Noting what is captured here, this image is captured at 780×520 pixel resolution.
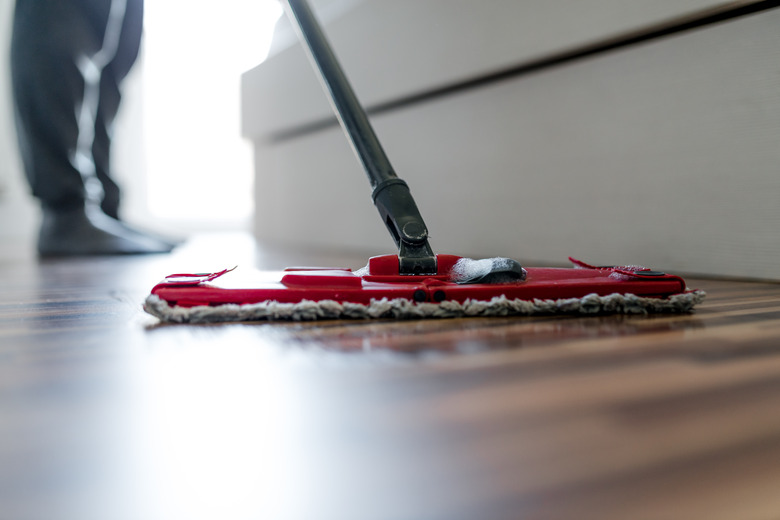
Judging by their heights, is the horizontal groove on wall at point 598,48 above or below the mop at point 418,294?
above

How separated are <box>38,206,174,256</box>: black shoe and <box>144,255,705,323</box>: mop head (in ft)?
3.34

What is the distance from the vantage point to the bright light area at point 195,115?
3506 mm

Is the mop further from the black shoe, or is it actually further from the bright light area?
the bright light area

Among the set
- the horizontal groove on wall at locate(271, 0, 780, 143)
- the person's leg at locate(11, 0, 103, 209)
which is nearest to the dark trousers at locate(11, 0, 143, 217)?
the person's leg at locate(11, 0, 103, 209)

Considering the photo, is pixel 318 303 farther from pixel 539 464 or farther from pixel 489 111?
pixel 489 111

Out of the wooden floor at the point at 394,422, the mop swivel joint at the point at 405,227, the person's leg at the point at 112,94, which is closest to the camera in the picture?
the wooden floor at the point at 394,422

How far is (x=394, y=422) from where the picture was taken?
277mm

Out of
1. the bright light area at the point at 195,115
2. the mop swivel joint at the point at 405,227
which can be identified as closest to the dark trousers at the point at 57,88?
the mop swivel joint at the point at 405,227

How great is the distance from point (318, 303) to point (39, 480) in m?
0.32

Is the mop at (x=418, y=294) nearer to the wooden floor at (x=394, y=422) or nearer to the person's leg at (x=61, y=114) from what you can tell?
the wooden floor at (x=394, y=422)

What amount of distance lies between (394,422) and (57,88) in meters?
1.48

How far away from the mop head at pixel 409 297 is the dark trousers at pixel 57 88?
44.3 inches

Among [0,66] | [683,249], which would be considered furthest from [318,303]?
A: [0,66]

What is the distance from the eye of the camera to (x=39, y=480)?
0.21 metres
